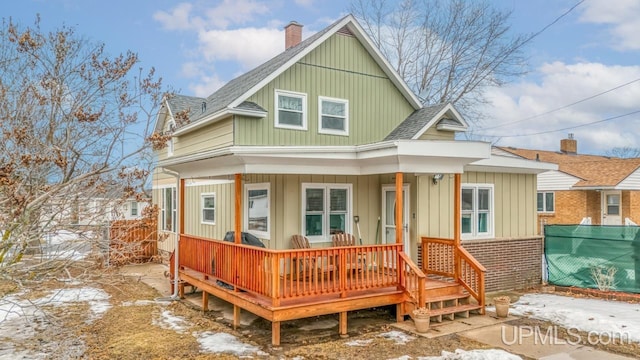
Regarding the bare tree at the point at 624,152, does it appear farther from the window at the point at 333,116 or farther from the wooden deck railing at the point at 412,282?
the wooden deck railing at the point at 412,282

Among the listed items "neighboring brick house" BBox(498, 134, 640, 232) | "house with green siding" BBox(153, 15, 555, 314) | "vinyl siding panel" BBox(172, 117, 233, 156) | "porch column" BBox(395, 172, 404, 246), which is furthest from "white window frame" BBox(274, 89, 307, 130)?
"neighboring brick house" BBox(498, 134, 640, 232)

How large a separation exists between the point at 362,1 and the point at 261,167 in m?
17.5

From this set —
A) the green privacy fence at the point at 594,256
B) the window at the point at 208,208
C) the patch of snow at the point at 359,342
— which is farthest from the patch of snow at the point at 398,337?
the window at the point at 208,208

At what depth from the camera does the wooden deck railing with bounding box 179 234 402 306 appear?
7172mm

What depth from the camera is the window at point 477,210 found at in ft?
35.8

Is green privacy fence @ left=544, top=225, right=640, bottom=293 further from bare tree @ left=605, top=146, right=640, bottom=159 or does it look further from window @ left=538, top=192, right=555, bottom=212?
bare tree @ left=605, top=146, right=640, bottom=159

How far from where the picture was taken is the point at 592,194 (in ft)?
69.1

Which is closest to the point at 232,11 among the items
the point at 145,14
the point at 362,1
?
the point at 145,14

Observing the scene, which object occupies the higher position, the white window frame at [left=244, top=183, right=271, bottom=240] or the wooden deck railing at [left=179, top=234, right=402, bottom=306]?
the white window frame at [left=244, top=183, right=271, bottom=240]

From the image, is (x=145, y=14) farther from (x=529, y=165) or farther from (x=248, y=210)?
(x=529, y=165)

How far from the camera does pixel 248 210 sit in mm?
10766

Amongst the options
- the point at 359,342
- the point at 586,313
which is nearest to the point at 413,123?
the point at 586,313

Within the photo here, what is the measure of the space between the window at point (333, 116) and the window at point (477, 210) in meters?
3.28

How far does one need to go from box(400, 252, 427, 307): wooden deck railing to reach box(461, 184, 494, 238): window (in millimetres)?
3146
